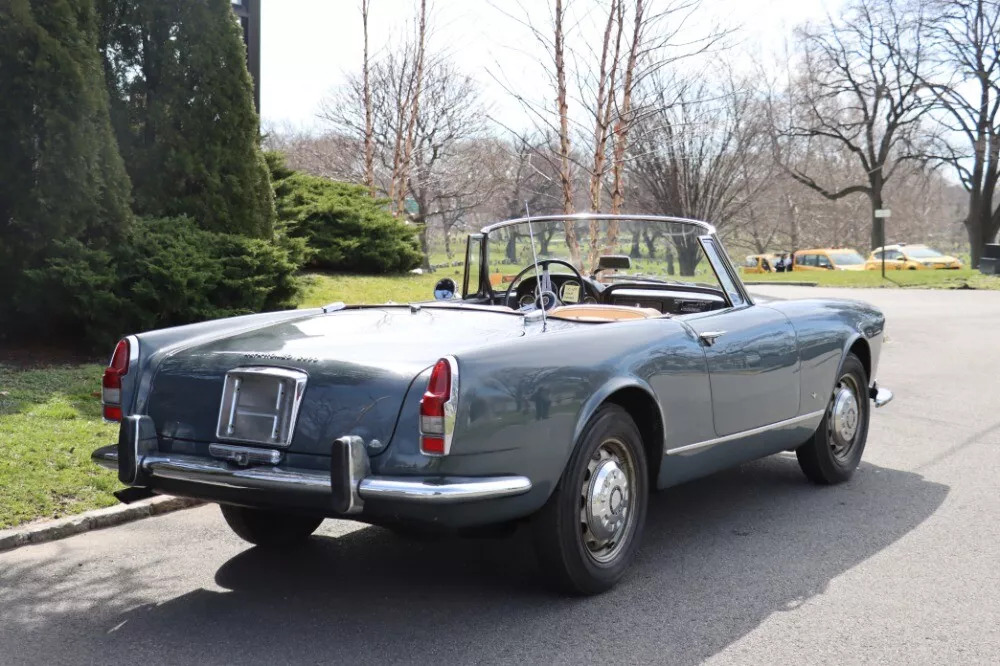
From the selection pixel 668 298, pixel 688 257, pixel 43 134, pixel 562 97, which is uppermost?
pixel 562 97

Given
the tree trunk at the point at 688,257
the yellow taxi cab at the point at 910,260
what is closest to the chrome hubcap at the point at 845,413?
the tree trunk at the point at 688,257

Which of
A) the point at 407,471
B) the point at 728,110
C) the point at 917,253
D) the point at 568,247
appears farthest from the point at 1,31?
the point at 917,253

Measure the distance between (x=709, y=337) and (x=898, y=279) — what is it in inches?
1205

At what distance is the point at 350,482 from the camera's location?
363 centimetres

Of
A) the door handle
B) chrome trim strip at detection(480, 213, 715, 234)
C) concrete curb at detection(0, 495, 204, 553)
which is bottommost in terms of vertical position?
concrete curb at detection(0, 495, 204, 553)

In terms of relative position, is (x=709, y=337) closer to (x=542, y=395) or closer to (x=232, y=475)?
(x=542, y=395)

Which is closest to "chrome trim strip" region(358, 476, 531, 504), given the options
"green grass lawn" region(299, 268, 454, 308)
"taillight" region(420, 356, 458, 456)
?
"taillight" region(420, 356, 458, 456)

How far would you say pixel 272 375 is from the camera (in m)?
3.98

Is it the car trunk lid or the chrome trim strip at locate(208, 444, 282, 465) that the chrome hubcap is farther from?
the chrome trim strip at locate(208, 444, 282, 465)

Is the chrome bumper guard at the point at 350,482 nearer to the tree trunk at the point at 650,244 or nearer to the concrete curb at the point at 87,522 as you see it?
the concrete curb at the point at 87,522

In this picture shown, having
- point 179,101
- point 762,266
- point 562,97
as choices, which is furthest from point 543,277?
point 762,266

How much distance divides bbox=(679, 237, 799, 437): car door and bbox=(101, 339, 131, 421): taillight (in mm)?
2430

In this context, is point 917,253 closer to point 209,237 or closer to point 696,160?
point 696,160

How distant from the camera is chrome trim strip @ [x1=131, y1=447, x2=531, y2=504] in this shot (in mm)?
3635
